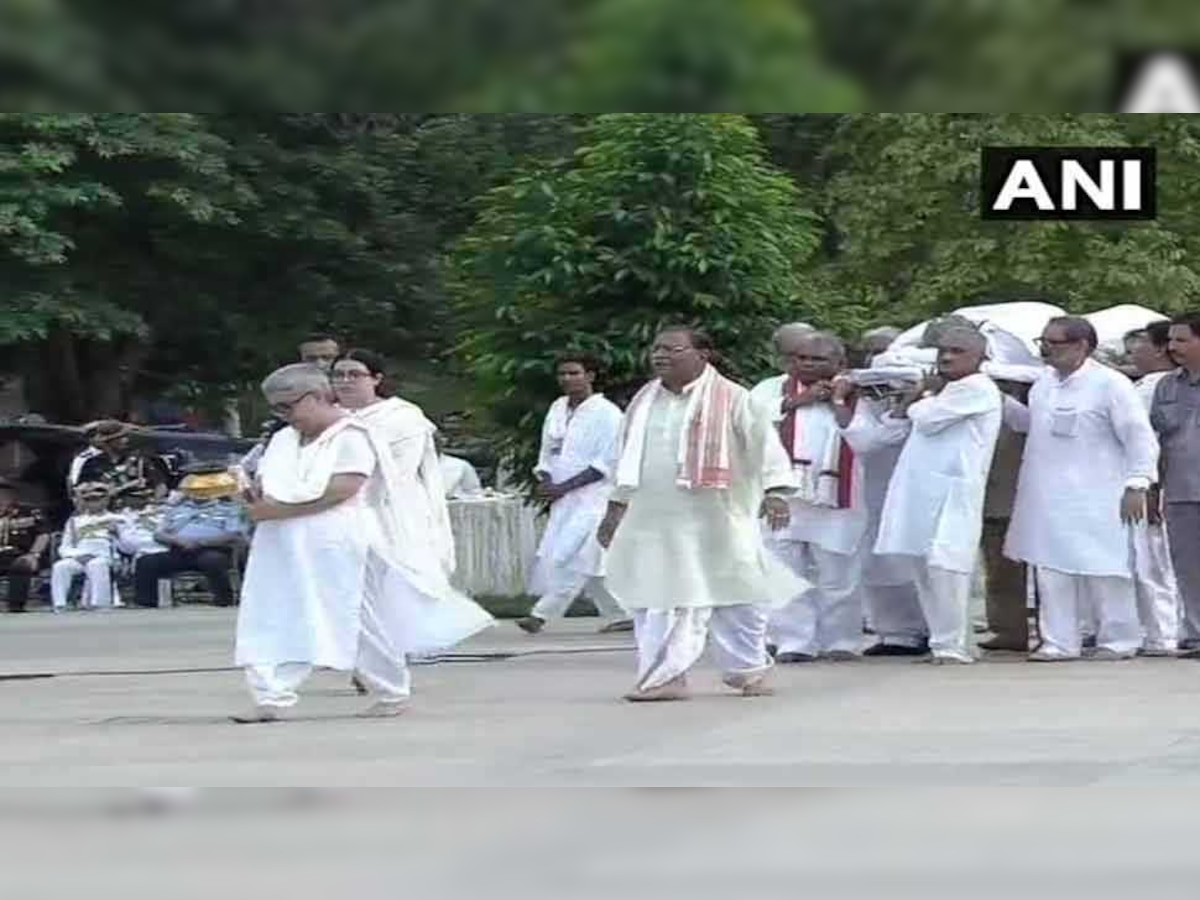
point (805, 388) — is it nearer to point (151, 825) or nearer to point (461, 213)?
point (461, 213)

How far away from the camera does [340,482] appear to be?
1153 centimetres

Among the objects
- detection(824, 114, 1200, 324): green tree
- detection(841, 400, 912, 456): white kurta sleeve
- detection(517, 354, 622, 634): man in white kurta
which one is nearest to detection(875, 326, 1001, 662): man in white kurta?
detection(841, 400, 912, 456): white kurta sleeve

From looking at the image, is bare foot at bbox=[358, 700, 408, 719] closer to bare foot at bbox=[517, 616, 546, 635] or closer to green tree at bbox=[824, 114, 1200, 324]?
bare foot at bbox=[517, 616, 546, 635]

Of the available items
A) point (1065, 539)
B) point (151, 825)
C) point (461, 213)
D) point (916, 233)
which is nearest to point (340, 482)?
point (151, 825)

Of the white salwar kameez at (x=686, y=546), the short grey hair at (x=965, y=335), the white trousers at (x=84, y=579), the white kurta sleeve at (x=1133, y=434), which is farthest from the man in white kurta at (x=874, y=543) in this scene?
the white trousers at (x=84, y=579)

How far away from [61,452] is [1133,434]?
8324 millimetres

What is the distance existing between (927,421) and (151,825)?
6.07 m

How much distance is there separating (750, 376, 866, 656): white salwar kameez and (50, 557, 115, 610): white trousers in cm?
682

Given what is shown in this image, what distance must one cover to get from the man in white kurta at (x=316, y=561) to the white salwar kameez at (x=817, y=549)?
2874 mm

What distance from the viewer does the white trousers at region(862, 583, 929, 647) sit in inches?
583

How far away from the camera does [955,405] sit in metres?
13.9

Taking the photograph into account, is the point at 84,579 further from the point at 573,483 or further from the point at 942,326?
the point at 942,326

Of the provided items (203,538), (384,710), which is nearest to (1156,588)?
(384,710)

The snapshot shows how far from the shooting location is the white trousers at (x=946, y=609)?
13.9 metres
